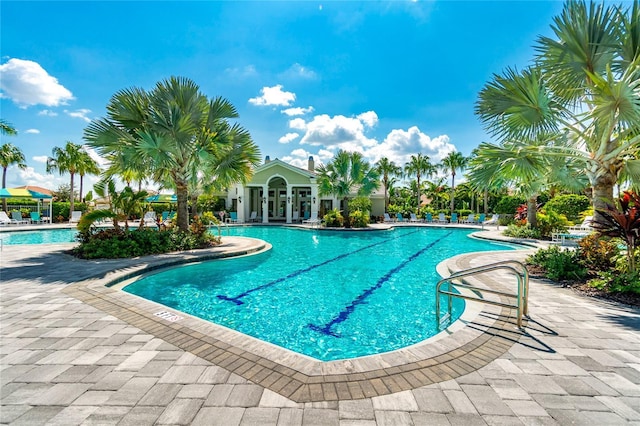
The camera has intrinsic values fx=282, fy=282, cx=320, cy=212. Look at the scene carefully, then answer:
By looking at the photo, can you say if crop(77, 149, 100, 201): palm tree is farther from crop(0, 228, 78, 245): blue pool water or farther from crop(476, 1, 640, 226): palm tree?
crop(476, 1, 640, 226): palm tree

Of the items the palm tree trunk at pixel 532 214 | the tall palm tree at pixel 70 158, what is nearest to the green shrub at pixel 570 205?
the palm tree trunk at pixel 532 214

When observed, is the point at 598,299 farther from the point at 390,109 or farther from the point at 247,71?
the point at 390,109

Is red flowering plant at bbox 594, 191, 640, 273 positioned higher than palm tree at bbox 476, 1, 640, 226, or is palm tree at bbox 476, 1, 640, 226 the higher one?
palm tree at bbox 476, 1, 640, 226

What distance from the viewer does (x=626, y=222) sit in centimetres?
572

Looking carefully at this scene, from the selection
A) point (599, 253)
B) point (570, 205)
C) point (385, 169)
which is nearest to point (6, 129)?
point (599, 253)

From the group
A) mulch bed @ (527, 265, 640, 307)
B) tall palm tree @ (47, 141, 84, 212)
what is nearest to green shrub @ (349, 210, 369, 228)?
mulch bed @ (527, 265, 640, 307)

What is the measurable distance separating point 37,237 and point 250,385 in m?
21.4

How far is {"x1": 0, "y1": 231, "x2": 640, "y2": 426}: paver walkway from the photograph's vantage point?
7.59 feet

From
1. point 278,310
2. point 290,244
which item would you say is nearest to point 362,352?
point 278,310

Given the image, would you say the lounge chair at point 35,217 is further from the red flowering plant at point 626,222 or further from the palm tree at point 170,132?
the red flowering plant at point 626,222

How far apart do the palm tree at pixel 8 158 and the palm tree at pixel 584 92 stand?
36.8 metres

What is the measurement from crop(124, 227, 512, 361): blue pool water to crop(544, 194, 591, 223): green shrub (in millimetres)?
17691

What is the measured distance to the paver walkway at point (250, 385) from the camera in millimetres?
2312

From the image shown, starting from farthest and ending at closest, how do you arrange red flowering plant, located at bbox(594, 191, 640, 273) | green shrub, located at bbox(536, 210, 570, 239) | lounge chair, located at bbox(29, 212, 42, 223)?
lounge chair, located at bbox(29, 212, 42, 223) < green shrub, located at bbox(536, 210, 570, 239) < red flowering plant, located at bbox(594, 191, 640, 273)
